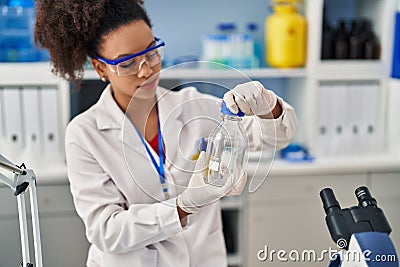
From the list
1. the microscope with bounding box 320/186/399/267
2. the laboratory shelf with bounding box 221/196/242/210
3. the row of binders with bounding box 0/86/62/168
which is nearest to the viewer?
the microscope with bounding box 320/186/399/267

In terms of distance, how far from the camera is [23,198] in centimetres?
85

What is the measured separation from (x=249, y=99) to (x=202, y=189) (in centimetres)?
17

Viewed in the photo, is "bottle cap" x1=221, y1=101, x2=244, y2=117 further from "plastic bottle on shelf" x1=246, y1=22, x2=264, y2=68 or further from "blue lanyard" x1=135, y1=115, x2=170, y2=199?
"plastic bottle on shelf" x1=246, y1=22, x2=264, y2=68

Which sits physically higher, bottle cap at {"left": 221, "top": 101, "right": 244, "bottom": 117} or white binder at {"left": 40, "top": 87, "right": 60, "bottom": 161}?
bottle cap at {"left": 221, "top": 101, "right": 244, "bottom": 117}

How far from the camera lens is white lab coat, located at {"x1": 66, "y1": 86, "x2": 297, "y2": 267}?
37.3 inches

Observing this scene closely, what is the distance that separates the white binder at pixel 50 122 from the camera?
2.12 meters

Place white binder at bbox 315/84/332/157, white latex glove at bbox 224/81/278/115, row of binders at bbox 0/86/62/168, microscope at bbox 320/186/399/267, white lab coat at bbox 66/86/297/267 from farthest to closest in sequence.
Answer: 1. white binder at bbox 315/84/332/157
2. row of binders at bbox 0/86/62/168
3. white lab coat at bbox 66/86/297/267
4. white latex glove at bbox 224/81/278/115
5. microscope at bbox 320/186/399/267

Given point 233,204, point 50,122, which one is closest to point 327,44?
point 233,204

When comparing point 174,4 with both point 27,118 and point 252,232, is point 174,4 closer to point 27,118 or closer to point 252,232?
point 27,118

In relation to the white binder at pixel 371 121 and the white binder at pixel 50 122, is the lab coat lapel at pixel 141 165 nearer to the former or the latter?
the white binder at pixel 50 122

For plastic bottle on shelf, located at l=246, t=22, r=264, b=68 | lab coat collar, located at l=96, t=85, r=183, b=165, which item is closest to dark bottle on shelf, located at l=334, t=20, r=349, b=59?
plastic bottle on shelf, located at l=246, t=22, r=264, b=68

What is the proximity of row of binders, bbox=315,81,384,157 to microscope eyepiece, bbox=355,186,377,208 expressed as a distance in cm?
150

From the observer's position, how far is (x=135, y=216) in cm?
101

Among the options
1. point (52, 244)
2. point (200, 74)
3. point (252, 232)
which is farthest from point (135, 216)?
point (252, 232)
